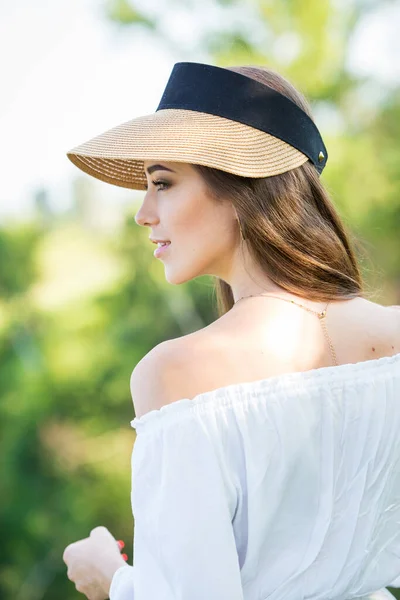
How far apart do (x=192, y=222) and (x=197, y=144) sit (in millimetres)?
129

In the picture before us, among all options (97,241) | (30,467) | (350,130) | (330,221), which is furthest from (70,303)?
(330,221)

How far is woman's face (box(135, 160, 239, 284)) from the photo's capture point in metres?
1.37

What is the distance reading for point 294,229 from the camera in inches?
53.4

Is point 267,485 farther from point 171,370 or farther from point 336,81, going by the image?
point 336,81

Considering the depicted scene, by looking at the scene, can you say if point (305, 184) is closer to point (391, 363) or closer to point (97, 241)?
point (391, 363)

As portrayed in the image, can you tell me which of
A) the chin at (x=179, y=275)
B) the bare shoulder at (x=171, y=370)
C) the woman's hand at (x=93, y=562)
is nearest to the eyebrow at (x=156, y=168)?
the chin at (x=179, y=275)

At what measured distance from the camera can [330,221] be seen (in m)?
1.45

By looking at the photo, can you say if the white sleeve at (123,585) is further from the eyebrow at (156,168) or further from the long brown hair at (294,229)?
the eyebrow at (156,168)

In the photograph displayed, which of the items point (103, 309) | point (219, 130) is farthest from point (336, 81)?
point (219, 130)

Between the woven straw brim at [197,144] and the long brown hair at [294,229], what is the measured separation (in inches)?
1.4

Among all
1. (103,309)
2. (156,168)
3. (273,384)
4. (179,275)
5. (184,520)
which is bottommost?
(103,309)

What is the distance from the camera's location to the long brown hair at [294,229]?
132 centimetres

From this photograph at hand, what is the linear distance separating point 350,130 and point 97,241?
3.58 m

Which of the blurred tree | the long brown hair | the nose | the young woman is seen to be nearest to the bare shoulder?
the young woman
